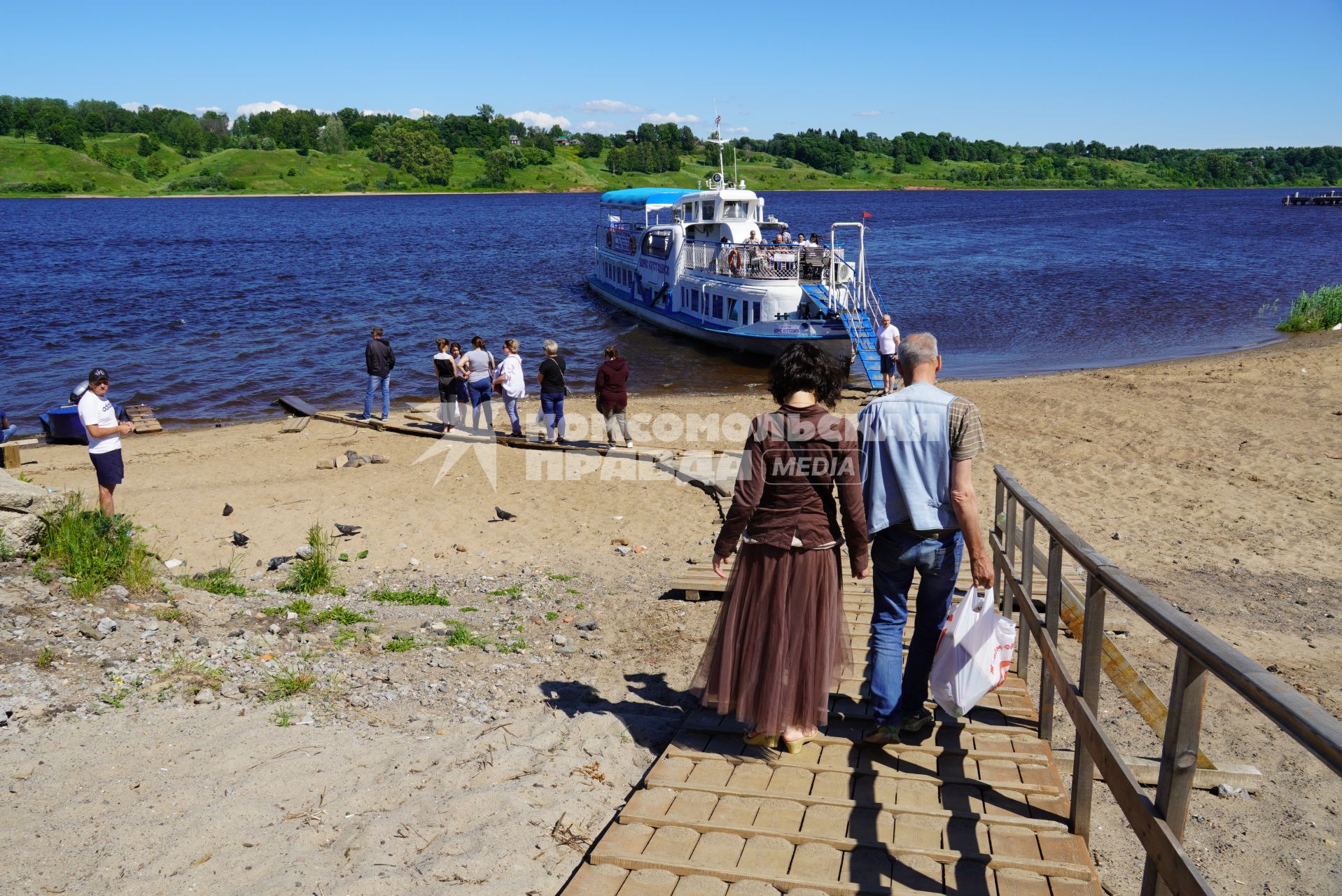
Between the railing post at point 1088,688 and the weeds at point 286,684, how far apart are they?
484 centimetres

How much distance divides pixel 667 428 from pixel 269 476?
779 centimetres

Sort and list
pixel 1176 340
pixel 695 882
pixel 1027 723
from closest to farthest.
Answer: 1. pixel 695 882
2. pixel 1027 723
3. pixel 1176 340

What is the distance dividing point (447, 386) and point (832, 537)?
45.5ft

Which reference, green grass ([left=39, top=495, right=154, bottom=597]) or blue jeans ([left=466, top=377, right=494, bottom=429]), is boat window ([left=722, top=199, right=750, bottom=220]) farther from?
green grass ([left=39, top=495, right=154, bottom=597])

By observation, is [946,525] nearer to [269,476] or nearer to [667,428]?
[269,476]

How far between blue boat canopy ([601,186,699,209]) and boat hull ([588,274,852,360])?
586cm

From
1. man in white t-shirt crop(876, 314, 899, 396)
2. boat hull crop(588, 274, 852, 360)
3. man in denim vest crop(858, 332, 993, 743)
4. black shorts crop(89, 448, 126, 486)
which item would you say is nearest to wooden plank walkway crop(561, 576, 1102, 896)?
man in denim vest crop(858, 332, 993, 743)

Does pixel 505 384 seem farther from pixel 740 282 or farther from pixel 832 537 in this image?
pixel 740 282

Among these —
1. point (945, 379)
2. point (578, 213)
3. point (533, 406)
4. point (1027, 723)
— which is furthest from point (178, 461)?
point (578, 213)

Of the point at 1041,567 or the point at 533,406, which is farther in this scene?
the point at 533,406

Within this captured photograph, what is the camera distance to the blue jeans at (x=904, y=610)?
4.73 meters

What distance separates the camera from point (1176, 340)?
31.4 meters

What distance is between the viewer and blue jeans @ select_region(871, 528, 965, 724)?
186 inches

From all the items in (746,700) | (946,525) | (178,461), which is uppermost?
(946,525)
